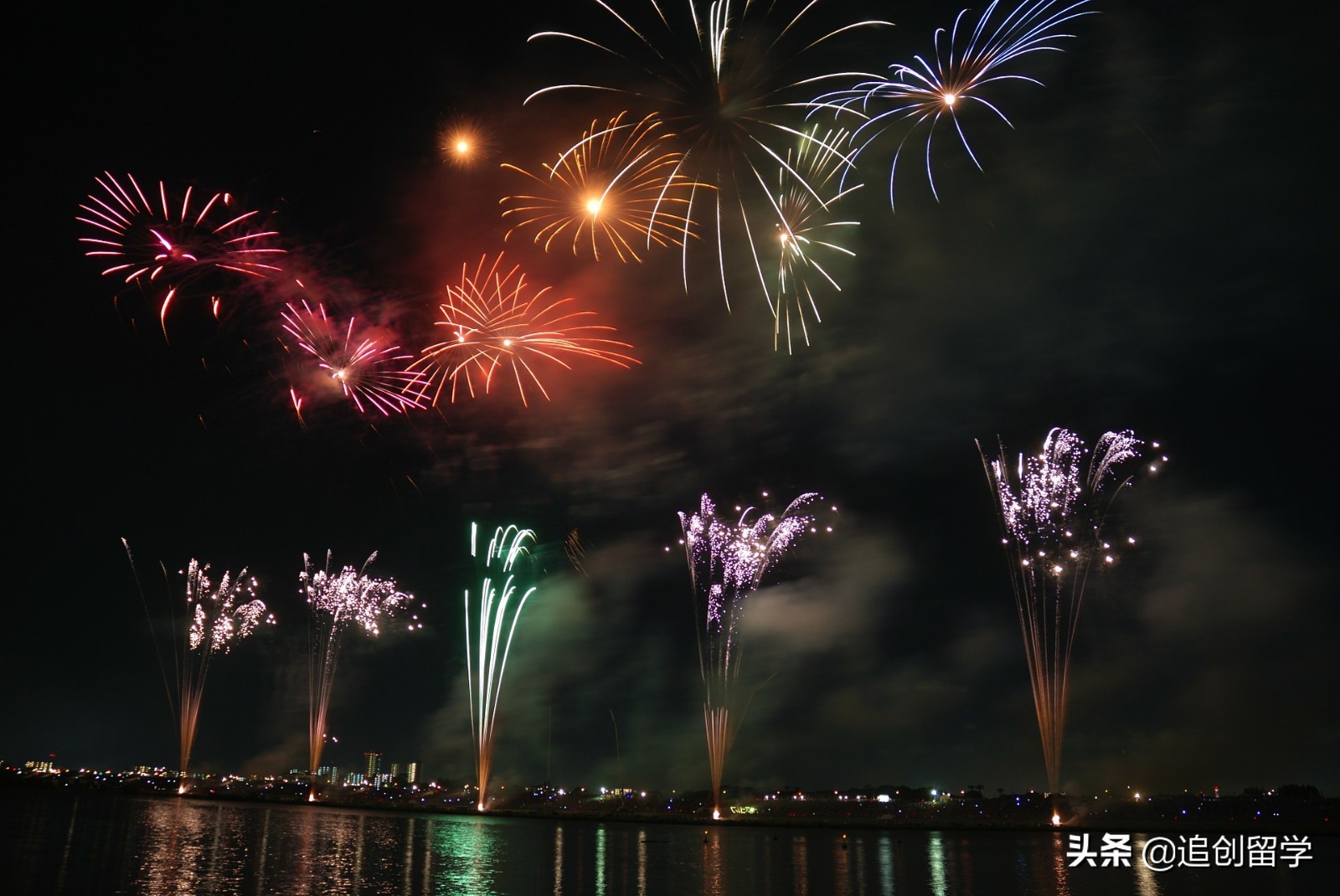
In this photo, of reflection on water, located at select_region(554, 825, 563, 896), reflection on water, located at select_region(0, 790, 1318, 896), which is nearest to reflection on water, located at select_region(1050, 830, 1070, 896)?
reflection on water, located at select_region(0, 790, 1318, 896)

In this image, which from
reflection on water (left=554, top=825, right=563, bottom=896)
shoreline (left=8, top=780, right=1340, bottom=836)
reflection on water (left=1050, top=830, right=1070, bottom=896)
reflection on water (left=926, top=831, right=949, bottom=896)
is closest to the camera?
reflection on water (left=554, top=825, right=563, bottom=896)

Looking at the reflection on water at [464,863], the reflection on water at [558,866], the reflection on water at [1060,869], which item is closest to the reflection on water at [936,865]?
the reflection on water at [1060,869]

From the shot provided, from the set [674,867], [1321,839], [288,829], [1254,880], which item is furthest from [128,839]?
[1321,839]

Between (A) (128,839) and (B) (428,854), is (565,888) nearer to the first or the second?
(B) (428,854)

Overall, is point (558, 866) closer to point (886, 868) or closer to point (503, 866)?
point (503, 866)

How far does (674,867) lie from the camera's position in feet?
126

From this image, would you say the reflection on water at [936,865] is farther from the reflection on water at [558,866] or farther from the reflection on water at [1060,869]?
the reflection on water at [558,866]

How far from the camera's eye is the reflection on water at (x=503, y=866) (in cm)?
2747

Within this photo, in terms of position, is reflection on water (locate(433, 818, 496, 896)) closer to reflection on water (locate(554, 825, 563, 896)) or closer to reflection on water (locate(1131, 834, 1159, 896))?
reflection on water (locate(554, 825, 563, 896))

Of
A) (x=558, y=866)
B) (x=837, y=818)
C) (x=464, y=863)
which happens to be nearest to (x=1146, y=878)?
(x=558, y=866)

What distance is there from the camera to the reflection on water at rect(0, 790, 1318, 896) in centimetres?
2747

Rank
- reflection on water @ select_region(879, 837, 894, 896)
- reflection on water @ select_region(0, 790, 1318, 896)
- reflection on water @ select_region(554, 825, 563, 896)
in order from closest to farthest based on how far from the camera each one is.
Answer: reflection on water @ select_region(0, 790, 1318, 896) < reflection on water @ select_region(554, 825, 563, 896) < reflection on water @ select_region(879, 837, 894, 896)

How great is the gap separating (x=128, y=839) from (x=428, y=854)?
14.9 metres

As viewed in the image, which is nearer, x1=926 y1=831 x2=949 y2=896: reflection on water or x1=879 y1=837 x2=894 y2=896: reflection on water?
x1=879 y1=837 x2=894 y2=896: reflection on water
